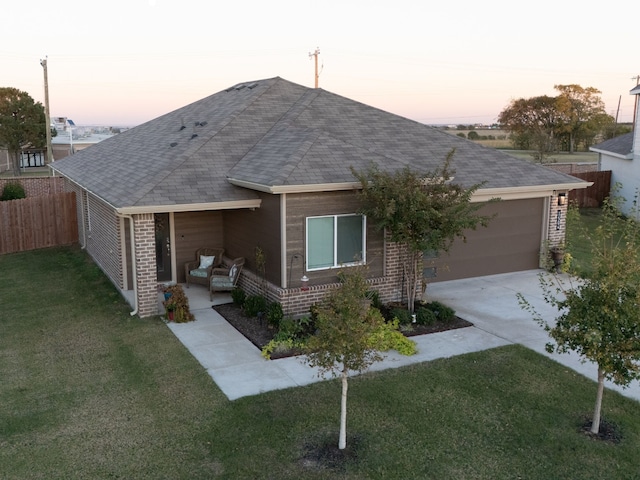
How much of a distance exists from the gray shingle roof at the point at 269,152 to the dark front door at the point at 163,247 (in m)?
1.31

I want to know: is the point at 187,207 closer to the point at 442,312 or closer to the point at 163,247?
the point at 163,247

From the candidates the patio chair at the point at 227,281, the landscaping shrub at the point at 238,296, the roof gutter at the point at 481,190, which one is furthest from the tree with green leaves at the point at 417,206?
the patio chair at the point at 227,281

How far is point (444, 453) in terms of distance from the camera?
7066 mm

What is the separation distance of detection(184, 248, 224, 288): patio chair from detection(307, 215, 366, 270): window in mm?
3397

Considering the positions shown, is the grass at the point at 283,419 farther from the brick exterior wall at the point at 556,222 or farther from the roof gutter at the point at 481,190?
the brick exterior wall at the point at 556,222

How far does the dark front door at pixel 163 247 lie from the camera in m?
14.6

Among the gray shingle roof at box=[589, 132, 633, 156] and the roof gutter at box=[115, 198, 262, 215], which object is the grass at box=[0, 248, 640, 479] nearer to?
the roof gutter at box=[115, 198, 262, 215]

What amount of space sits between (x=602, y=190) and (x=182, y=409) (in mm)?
25028

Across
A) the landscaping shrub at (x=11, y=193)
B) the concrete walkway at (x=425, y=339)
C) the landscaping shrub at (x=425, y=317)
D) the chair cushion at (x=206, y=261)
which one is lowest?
the concrete walkway at (x=425, y=339)

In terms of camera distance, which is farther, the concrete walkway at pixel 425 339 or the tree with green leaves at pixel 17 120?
the tree with green leaves at pixel 17 120

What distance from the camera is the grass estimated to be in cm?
678

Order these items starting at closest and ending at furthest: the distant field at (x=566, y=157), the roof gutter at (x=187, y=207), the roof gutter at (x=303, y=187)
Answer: the roof gutter at (x=303, y=187)
the roof gutter at (x=187, y=207)
the distant field at (x=566, y=157)

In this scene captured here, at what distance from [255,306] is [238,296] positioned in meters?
0.91

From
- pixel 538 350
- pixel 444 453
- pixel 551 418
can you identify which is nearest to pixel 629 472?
pixel 551 418
